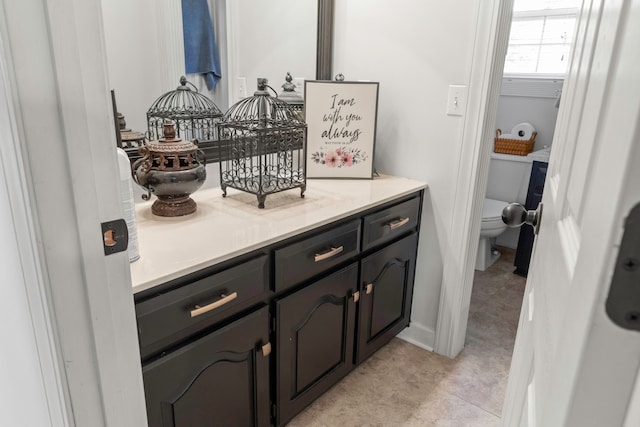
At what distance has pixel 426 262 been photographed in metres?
2.12

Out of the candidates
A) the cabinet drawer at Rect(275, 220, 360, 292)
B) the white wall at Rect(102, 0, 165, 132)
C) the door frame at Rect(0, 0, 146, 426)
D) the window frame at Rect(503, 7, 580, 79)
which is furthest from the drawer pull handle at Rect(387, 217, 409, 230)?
the window frame at Rect(503, 7, 580, 79)

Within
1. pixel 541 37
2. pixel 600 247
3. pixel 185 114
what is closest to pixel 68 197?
pixel 600 247

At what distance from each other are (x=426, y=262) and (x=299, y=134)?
0.87m

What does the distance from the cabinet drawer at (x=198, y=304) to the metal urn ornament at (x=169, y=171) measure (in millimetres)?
335

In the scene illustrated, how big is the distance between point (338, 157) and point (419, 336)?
964 millimetres

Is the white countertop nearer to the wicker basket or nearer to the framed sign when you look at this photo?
the framed sign

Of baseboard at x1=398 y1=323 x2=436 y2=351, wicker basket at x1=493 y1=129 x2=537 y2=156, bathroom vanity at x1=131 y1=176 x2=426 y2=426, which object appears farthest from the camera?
wicker basket at x1=493 y1=129 x2=537 y2=156

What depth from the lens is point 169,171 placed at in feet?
4.36

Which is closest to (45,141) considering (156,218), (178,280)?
(178,280)

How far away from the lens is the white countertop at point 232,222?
110 cm

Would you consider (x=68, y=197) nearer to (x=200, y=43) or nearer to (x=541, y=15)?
(x=200, y=43)

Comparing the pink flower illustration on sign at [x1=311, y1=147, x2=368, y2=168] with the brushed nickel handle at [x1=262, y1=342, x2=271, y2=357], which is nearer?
the brushed nickel handle at [x1=262, y1=342, x2=271, y2=357]

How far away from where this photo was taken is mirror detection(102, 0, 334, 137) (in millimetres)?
1415

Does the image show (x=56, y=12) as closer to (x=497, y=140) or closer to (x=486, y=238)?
(x=486, y=238)
